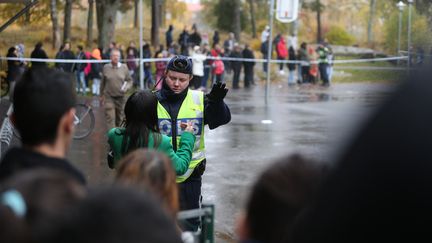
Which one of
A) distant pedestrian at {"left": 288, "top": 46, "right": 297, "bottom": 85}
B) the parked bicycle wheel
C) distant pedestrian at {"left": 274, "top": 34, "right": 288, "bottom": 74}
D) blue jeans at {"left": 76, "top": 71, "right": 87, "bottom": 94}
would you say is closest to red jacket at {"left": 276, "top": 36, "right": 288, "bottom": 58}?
distant pedestrian at {"left": 274, "top": 34, "right": 288, "bottom": 74}

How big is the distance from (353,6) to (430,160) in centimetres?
7651

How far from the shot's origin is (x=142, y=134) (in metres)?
4.39

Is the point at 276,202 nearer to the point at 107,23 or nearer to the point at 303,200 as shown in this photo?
the point at 303,200

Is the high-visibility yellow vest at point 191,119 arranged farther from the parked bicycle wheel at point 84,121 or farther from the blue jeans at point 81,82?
the blue jeans at point 81,82

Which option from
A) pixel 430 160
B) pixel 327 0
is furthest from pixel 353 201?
pixel 327 0

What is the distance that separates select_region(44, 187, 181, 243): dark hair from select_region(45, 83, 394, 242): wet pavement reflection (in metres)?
0.39

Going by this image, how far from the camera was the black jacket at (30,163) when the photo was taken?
2.56 metres

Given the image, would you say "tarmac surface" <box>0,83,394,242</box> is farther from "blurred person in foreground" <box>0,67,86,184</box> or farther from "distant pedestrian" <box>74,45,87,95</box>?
"distant pedestrian" <box>74,45,87,95</box>

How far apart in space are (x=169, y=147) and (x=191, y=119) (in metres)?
1.20

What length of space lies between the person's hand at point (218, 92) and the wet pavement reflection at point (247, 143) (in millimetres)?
651

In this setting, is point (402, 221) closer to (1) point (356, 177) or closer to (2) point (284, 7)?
(1) point (356, 177)

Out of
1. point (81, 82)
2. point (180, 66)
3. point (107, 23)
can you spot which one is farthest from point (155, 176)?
point (107, 23)

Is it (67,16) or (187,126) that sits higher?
(67,16)

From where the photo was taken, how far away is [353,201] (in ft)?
4.87
